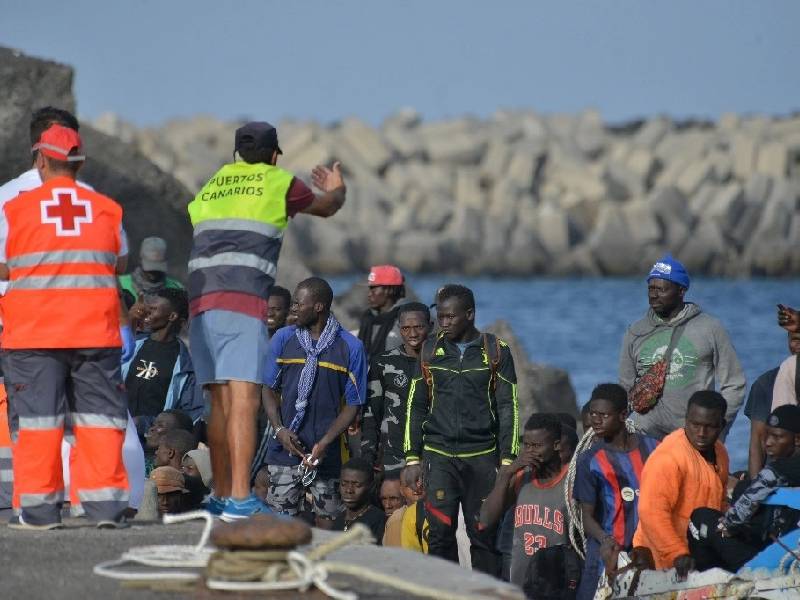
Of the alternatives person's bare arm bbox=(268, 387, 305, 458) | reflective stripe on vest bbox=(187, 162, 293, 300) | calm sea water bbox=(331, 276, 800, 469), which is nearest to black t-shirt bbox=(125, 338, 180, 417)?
person's bare arm bbox=(268, 387, 305, 458)

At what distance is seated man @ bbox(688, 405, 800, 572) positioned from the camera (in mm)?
9266

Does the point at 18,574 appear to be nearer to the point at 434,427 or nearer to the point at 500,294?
the point at 434,427

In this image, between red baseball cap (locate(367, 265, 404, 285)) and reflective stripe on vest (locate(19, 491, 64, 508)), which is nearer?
reflective stripe on vest (locate(19, 491, 64, 508))

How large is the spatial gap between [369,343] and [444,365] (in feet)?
6.38

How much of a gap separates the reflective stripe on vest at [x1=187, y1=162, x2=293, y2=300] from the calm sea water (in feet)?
65.8

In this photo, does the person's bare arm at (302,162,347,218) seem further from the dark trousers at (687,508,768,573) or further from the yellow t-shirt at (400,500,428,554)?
the dark trousers at (687,508,768,573)

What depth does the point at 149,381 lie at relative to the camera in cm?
1185

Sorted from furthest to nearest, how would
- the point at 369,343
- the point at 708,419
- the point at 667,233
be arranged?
the point at 667,233, the point at 369,343, the point at 708,419

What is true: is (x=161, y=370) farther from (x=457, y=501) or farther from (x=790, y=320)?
(x=790, y=320)

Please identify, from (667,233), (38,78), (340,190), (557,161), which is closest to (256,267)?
(340,190)

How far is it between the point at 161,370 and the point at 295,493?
1434 millimetres

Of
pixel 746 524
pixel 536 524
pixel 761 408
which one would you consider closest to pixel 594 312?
pixel 761 408

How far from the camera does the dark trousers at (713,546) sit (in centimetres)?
930

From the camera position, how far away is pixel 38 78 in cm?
1645
